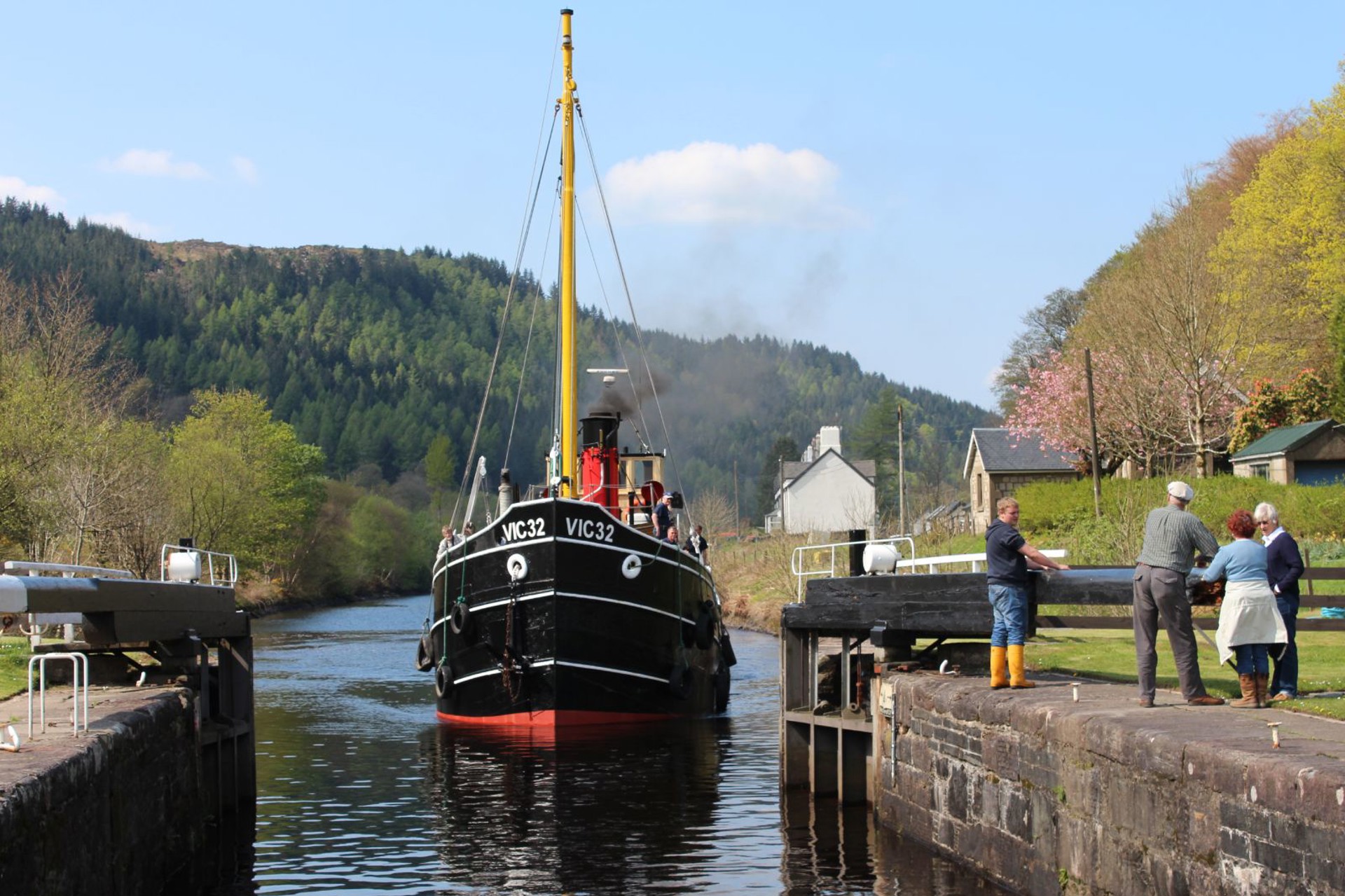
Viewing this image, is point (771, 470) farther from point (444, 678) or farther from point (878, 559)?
point (878, 559)

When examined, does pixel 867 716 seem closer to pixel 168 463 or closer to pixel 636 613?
pixel 636 613

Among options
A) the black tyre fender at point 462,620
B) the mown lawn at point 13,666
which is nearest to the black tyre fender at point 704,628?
the black tyre fender at point 462,620

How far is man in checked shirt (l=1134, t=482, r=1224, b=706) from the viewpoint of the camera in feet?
35.9

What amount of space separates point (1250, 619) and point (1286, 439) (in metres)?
33.3

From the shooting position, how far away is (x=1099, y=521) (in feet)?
117

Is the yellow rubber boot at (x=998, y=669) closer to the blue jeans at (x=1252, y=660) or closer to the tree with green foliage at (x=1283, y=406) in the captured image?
the blue jeans at (x=1252, y=660)

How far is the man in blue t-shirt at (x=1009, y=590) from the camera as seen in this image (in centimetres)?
1281

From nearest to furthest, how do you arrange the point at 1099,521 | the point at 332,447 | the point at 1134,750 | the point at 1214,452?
the point at 1134,750 → the point at 1099,521 → the point at 1214,452 → the point at 332,447

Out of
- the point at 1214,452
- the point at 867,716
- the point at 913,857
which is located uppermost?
the point at 1214,452

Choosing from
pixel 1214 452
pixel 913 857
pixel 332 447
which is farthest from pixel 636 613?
pixel 332 447

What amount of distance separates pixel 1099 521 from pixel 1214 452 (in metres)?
12.7

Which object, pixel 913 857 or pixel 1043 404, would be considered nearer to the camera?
pixel 913 857

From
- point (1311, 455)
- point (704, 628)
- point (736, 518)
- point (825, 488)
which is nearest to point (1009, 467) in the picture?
point (736, 518)

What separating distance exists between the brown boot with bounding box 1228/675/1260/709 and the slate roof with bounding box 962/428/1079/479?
173 ft
